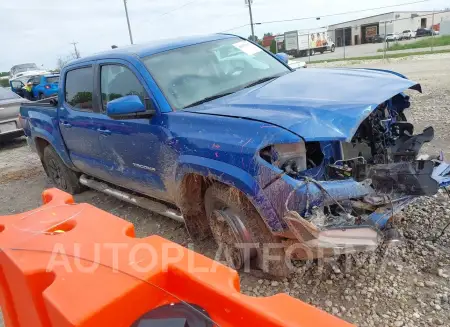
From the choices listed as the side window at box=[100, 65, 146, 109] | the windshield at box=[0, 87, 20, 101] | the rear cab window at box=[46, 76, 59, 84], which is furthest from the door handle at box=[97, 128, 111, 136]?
the rear cab window at box=[46, 76, 59, 84]

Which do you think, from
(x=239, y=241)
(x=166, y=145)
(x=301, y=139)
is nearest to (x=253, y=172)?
(x=301, y=139)

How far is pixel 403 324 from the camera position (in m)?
2.46

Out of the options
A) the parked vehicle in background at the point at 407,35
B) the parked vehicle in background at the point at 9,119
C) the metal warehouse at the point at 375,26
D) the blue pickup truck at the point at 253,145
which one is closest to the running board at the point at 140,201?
the blue pickup truck at the point at 253,145

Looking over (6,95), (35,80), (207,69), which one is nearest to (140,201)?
(207,69)

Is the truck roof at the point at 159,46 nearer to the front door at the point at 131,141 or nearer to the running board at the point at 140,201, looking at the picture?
the front door at the point at 131,141

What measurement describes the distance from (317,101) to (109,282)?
1.93 meters

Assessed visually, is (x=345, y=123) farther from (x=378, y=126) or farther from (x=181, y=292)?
(x=181, y=292)

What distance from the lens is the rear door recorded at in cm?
438

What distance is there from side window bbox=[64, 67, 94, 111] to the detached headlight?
255 cm

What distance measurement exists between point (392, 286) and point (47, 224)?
2.30 m

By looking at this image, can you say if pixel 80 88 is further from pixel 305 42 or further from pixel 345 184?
pixel 305 42

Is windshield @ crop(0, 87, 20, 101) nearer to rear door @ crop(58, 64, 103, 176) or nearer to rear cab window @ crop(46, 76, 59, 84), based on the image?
rear door @ crop(58, 64, 103, 176)

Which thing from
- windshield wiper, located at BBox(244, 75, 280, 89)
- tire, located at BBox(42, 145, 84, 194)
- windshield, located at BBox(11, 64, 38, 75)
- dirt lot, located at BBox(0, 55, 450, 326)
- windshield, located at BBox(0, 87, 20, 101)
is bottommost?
dirt lot, located at BBox(0, 55, 450, 326)

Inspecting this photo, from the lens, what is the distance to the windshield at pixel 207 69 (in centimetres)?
357
